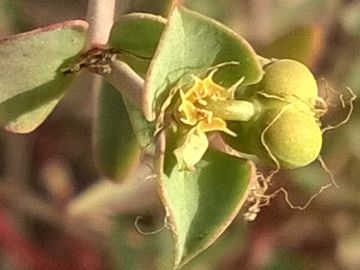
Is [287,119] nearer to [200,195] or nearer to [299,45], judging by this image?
[200,195]

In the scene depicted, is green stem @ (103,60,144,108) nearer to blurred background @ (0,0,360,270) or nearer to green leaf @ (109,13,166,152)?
green leaf @ (109,13,166,152)

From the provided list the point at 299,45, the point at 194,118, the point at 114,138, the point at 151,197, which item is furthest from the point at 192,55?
the point at 151,197

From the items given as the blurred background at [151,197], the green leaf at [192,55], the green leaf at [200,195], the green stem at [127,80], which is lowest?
the blurred background at [151,197]

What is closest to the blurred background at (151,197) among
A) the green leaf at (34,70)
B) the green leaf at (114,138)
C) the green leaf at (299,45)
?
the green leaf at (299,45)

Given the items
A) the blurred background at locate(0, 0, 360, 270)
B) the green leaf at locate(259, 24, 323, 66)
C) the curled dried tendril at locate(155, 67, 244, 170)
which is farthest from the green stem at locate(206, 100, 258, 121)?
the blurred background at locate(0, 0, 360, 270)

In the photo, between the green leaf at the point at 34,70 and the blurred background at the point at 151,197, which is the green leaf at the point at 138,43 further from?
the blurred background at the point at 151,197

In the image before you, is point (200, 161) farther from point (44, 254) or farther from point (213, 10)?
point (44, 254)
